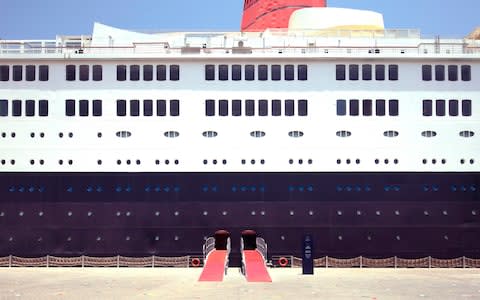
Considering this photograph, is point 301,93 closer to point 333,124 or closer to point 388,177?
point 333,124

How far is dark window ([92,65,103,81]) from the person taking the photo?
33.3 metres

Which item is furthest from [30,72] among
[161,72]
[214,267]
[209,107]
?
[214,267]

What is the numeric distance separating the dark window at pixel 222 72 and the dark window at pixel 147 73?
2309mm

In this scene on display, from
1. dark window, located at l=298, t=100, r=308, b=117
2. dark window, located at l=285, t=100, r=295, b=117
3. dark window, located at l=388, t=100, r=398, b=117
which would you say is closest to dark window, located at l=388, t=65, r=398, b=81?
dark window, located at l=388, t=100, r=398, b=117

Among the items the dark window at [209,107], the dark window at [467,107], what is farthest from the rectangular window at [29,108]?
the dark window at [467,107]

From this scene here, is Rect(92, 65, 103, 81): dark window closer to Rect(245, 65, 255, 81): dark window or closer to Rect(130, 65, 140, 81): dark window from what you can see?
Rect(130, 65, 140, 81): dark window

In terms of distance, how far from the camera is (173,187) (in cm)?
3266

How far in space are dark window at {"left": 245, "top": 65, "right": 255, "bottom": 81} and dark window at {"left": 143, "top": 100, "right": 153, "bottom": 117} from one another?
11.0 ft

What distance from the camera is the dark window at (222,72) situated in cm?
3322

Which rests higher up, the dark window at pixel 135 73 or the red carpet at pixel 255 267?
the dark window at pixel 135 73

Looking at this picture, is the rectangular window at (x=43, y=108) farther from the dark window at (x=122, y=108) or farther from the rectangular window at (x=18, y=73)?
the dark window at (x=122, y=108)

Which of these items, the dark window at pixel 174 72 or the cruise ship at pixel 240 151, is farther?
the dark window at pixel 174 72

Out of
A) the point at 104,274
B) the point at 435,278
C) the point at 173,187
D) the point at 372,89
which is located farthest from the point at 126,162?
the point at 435,278

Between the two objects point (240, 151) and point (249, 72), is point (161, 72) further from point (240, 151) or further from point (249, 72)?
point (240, 151)
